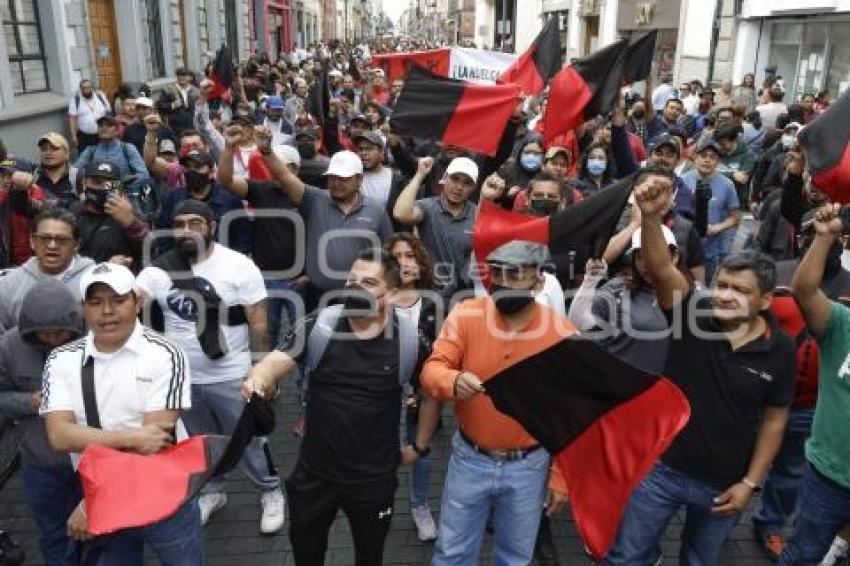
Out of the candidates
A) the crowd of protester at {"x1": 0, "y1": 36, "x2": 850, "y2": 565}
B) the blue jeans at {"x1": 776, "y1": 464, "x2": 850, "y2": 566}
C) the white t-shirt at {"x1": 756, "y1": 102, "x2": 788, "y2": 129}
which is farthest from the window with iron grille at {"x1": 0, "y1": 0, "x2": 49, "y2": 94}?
the white t-shirt at {"x1": 756, "y1": 102, "x2": 788, "y2": 129}

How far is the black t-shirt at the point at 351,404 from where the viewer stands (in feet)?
10.2

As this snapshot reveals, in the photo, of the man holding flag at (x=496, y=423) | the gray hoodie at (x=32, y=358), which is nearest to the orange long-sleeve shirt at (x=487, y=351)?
the man holding flag at (x=496, y=423)

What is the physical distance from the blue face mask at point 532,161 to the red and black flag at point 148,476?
172 inches

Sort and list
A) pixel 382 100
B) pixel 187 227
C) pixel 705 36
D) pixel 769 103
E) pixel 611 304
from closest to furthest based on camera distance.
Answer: pixel 611 304 < pixel 187 227 < pixel 769 103 < pixel 382 100 < pixel 705 36

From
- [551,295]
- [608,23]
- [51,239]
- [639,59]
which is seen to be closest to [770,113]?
[639,59]

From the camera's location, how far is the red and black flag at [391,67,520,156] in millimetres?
6152

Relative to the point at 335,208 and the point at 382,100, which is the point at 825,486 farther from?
the point at 382,100

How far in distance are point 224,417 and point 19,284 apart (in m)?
1.33

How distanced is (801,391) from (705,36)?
17973 millimetres

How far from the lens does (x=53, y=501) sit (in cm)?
341

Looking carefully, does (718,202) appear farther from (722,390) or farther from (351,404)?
(351,404)

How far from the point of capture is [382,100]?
44.4ft

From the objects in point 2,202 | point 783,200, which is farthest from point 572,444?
point 2,202

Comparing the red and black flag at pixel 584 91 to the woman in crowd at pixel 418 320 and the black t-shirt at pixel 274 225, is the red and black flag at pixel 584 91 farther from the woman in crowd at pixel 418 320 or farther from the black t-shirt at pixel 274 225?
the woman in crowd at pixel 418 320
